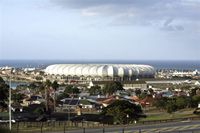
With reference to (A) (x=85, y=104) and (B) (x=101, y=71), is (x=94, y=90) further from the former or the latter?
(B) (x=101, y=71)

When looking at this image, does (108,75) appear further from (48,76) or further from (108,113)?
(108,113)

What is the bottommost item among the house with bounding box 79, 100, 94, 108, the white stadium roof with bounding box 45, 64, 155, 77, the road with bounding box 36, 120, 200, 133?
the house with bounding box 79, 100, 94, 108

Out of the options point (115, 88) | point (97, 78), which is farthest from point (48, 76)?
point (115, 88)

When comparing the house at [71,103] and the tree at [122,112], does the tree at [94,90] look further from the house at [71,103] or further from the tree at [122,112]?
the tree at [122,112]

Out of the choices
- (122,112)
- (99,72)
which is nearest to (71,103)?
(122,112)

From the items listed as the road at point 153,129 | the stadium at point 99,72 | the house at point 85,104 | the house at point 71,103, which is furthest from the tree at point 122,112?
the stadium at point 99,72

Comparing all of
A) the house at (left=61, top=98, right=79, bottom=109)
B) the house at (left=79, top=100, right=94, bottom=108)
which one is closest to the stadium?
the house at (left=61, top=98, right=79, bottom=109)

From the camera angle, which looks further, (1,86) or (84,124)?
(1,86)

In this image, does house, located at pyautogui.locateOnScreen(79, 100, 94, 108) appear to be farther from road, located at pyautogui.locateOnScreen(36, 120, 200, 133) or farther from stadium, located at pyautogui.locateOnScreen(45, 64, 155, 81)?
stadium, located at pyautogui.locateOnScreen(45, 64, 155, 81)
